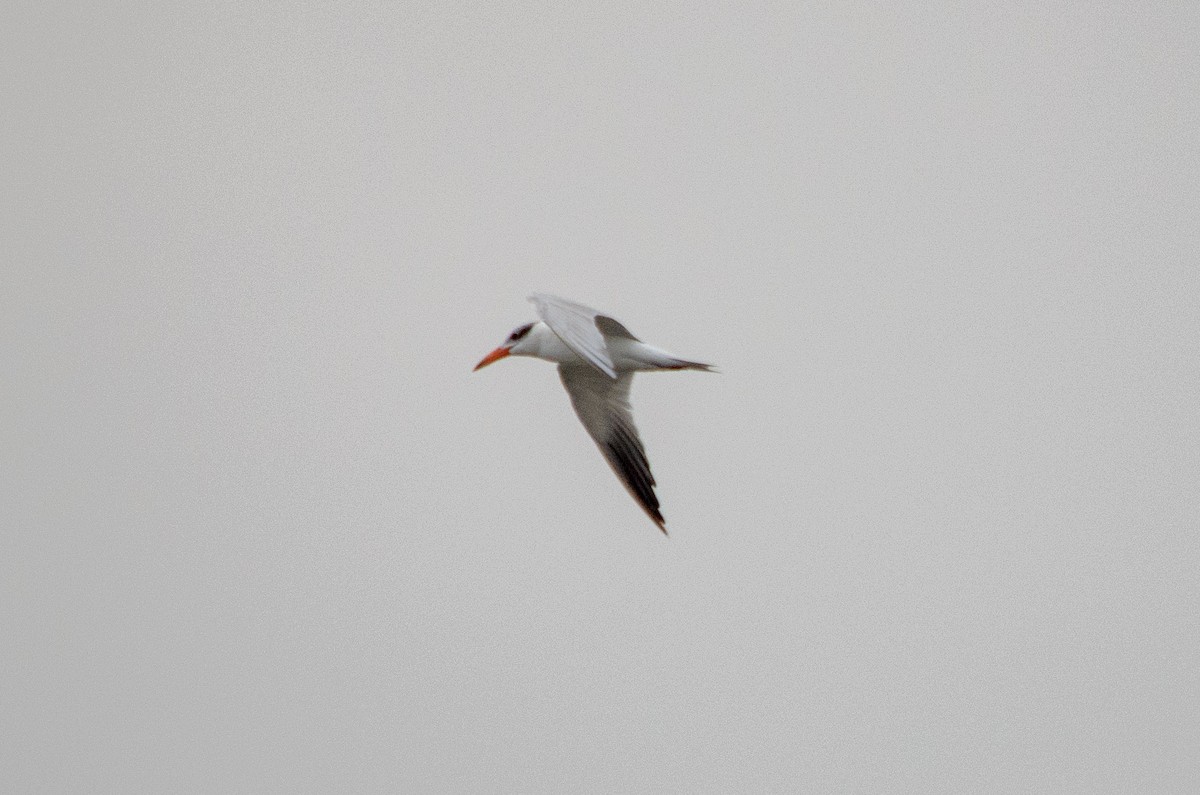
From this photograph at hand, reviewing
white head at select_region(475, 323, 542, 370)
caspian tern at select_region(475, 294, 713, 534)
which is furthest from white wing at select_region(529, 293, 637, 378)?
white head at select_region(475, 323, 542, 370)

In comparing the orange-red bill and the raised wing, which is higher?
the orange-red bill

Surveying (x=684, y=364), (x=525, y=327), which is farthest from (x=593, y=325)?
(x=525, y=327)

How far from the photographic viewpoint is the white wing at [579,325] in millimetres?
10281

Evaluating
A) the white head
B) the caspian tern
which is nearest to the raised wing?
the caspian tern

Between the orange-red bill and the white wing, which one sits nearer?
the white wing

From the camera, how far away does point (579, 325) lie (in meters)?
11.0

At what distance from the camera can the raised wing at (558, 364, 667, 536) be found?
13.5 m

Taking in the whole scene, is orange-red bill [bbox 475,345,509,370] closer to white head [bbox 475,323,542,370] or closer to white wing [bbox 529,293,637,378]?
white head [bbox 475,323,542,370]

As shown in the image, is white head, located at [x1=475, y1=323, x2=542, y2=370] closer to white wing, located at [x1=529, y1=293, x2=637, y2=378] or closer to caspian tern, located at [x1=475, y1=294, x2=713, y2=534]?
caspian tern, located at [x1=475, y1=294, x2=713, y2=534]

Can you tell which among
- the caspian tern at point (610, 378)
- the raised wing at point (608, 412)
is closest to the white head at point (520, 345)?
the caspian tern at point (610, 378)

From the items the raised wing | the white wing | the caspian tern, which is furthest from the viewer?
the raised wing

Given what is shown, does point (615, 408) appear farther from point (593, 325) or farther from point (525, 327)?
point (593, 325)

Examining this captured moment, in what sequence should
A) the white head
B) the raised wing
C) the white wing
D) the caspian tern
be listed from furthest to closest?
the raised wing → the white head → the caspian tern → the white wing

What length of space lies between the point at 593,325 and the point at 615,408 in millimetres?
2582
